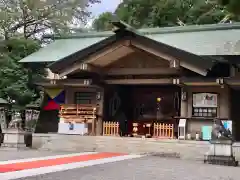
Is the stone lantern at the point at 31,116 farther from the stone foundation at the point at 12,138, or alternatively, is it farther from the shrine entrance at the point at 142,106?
the shrine entrance at the point at 142,106

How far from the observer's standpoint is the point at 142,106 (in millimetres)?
18594

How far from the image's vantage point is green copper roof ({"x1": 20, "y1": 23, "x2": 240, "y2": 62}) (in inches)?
597

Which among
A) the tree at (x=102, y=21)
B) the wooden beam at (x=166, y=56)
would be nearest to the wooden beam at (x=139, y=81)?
the wooden beam at (x=166, y=56)

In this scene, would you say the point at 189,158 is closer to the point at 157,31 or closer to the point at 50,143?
the point at 50,143

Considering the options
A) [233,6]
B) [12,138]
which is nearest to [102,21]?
[12,138]

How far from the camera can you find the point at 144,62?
16328mm

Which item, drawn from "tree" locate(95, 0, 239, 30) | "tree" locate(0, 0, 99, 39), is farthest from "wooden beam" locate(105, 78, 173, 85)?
"tree" locate(95, 0, 239, 30)

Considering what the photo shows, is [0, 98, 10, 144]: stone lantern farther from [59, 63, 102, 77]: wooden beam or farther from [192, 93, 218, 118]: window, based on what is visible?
[192, 93, 218, 118]: window

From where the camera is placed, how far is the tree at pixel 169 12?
28266mm

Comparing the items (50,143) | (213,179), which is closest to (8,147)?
(50,143)

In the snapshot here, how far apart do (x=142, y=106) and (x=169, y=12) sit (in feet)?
44.8

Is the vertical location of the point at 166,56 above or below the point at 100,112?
above

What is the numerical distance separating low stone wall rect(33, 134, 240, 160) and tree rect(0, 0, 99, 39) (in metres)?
8.65

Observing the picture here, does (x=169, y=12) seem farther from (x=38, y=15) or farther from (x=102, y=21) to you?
(x=38, y=15)
